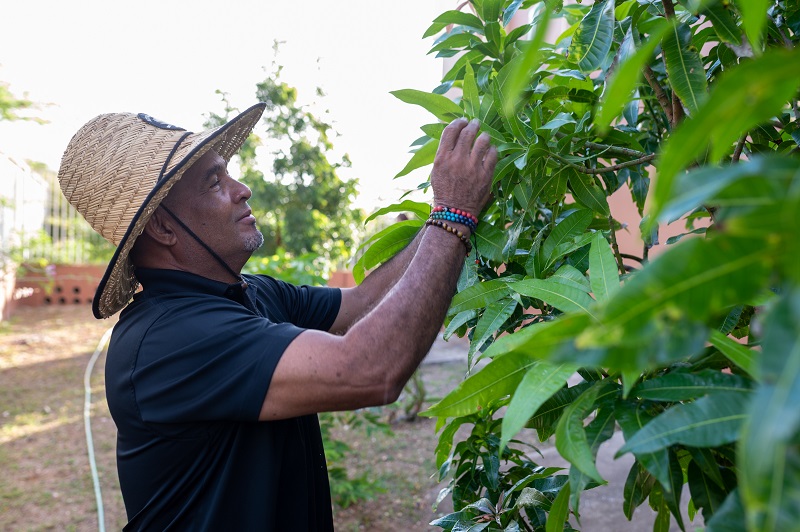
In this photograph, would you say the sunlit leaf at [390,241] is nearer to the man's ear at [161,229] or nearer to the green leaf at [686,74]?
the man's ear at [161,229]

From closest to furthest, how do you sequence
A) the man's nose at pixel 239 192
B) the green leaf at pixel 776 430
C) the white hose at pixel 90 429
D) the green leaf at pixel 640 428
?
the green leaf at pixel 776 430
the green leaf at pixel 640 428
the man's nose at pixel 239 192
the white hose at pixel 90 429

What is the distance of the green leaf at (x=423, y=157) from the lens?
4.50 ft

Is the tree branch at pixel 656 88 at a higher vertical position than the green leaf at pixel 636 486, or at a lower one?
higher

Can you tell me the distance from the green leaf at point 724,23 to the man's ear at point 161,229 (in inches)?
48.9

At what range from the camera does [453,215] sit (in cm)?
132

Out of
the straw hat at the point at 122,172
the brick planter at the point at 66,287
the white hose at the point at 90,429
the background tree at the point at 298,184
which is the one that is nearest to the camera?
the straw hat at the point at 122,172

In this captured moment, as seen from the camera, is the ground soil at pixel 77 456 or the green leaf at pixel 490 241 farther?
the ground soil at pixel 77 456

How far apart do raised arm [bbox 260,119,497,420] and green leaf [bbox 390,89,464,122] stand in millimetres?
70

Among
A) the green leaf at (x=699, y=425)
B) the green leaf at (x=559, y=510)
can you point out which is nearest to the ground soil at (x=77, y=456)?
the green leaf at (x=559, y=510)

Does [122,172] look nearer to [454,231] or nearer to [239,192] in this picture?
[239,192]

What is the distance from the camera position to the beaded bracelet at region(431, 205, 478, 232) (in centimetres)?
132

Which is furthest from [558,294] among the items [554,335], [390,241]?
[390,241]

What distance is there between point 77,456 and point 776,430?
5.50 m

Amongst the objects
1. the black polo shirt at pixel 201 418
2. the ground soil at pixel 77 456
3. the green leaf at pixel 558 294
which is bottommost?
the ground soil at pixel 77 456
